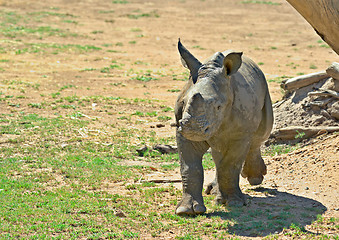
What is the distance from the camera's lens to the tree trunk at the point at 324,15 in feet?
20.7

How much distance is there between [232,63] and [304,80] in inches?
167

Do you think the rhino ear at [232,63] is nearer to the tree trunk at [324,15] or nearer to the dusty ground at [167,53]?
the tree trunk at [324,15]

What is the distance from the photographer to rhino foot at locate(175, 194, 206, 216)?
7.06 m

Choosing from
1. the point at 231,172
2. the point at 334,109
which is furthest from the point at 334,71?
the point at 231,172

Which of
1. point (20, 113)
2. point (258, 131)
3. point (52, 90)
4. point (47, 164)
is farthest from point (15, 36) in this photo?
point (258, 131)

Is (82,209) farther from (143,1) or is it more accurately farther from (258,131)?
(143,1)

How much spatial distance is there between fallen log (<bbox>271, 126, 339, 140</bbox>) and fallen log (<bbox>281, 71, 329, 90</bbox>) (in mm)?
945

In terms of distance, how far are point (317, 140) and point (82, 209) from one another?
4.37 m

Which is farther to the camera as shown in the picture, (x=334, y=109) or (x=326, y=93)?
(x=326, y=93)

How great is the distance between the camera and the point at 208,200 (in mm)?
7859

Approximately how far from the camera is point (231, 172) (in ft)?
24.3

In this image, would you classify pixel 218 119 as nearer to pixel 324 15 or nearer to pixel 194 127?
pixel 194 127

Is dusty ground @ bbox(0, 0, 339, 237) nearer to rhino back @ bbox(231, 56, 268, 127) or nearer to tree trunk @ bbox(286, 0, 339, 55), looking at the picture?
rhino back @ bbox(231, 56, 268, 127)

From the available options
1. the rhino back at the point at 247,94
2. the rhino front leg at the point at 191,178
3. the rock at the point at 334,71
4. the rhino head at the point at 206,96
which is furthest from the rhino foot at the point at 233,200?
the rock at the point at 334,71
